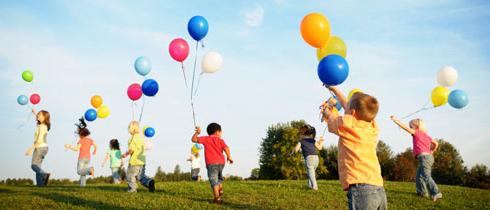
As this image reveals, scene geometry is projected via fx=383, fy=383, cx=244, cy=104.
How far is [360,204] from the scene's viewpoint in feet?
14.4

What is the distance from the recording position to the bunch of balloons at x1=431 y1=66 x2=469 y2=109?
11820 mm

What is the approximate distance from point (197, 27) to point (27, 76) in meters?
11.2

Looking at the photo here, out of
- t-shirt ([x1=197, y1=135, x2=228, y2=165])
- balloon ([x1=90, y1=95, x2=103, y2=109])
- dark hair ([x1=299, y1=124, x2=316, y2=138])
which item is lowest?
t-shirt ([x1=197, y1=135, x2=228, y2=165])

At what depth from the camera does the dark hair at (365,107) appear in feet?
14.8

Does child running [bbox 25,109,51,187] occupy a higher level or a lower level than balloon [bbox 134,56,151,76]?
lower

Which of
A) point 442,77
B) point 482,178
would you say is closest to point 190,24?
point 442,77

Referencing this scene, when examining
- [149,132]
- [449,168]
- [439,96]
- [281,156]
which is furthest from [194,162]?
[449,168]

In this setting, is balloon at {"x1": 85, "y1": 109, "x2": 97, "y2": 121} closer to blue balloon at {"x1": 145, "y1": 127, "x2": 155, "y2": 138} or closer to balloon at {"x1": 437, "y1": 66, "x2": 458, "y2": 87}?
blue balloon at {"x1": 145, "y1": 127, "x2": 155, "y2": 138}

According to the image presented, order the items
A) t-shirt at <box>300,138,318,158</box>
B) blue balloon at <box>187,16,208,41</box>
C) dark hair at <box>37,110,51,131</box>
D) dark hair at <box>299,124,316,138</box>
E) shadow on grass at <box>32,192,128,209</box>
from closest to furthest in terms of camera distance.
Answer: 1. shadow on grass at <box>32,192,128,209</box>
2. blue balloon at <box>187,16,208,41</box>
3. t-shirt at <box>300,138,318,158</box>
4. dark hair at <box>299,124,316,138</box>
5. dark hair at <box>37,110,51,131</box>

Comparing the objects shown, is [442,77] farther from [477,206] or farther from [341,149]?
[341,149]

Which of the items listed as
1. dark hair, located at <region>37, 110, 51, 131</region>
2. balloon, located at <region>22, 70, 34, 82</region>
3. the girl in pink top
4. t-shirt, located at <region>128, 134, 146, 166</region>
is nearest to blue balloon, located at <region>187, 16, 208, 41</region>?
t-shirt, located at <region>128, 134, 146, 166</region>

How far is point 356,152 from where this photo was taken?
14.9 ft

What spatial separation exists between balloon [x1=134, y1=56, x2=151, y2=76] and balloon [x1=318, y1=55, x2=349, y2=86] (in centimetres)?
804

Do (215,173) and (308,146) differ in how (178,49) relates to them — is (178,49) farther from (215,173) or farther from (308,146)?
(308,146)
